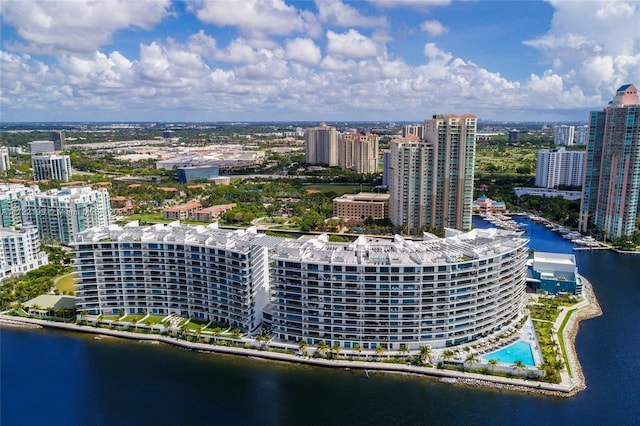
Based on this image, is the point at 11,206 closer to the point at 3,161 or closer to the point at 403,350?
the point at 403,350

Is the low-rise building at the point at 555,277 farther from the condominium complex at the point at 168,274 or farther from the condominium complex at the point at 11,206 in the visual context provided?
the condominium complex at the point at 11,206

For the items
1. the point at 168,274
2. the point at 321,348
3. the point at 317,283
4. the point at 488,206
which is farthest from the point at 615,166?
the point at 168,274

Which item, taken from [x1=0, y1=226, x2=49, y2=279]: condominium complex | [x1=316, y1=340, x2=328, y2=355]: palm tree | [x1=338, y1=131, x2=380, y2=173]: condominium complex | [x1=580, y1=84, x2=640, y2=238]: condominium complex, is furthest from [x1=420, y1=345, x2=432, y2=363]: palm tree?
[x1=338, y1=131, x2=380, y2=173]: condominium complex

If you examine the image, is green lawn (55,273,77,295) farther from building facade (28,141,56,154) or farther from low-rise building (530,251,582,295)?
building facade (28,141,56,154)

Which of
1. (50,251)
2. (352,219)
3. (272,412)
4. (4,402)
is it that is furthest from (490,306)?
(50,251)

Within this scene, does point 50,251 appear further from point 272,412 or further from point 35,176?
point 35,176

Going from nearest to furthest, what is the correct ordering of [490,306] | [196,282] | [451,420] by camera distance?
[451,420] → [490,306] → [196,282]
